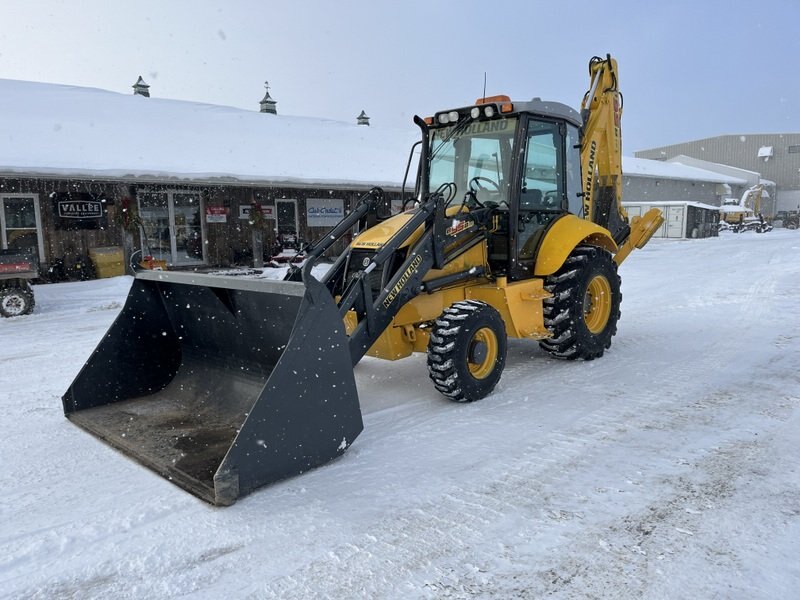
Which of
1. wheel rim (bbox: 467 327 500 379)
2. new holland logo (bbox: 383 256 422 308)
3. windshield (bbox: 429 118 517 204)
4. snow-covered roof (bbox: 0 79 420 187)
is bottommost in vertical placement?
wheel rim (bbox: 467 327 500 379)

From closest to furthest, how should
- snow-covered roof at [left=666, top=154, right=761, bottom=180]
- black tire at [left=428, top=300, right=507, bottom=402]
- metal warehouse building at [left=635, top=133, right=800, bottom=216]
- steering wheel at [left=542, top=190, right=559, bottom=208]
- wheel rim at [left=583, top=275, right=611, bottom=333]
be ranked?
black tire at [left=428, top=300, right=507, bottom=402]
steering wheel at [left=542, top=190, right=559, bottom=208]
wheel rim at [left=583, top=275, right=611, bottom=333]
snow-covered roof at [left=666, top=154, right=761, bottom=180]
metal warehouse building at [left=635, top=133, right=800, bottom=216]

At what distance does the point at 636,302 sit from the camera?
31.9 ft

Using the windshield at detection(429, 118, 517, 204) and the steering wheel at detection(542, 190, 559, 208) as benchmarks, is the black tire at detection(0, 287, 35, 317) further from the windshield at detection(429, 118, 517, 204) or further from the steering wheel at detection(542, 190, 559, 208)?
the steering wheel at detection(542, 190, 559, 208)

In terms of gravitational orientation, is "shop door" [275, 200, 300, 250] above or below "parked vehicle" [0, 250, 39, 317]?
above

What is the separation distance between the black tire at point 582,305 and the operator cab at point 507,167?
375 mm

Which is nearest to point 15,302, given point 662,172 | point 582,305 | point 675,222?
point 582,305

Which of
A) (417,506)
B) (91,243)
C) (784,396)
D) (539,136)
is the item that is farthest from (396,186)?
(417,506)

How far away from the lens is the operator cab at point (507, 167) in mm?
5480

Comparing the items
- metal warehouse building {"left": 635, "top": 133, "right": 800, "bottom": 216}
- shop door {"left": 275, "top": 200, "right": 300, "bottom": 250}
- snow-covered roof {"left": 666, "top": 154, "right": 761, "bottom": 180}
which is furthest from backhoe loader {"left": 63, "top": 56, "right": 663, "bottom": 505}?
metal warehouse building {"left": 635, "top": 133, "right": 800, "bottom": 216}

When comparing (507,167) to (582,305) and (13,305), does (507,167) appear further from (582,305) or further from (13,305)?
(13,305)

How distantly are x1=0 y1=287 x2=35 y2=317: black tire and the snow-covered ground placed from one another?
16.5 ft

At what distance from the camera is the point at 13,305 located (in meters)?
9.93

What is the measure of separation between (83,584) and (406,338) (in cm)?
296

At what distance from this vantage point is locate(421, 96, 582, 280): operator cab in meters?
5.48
